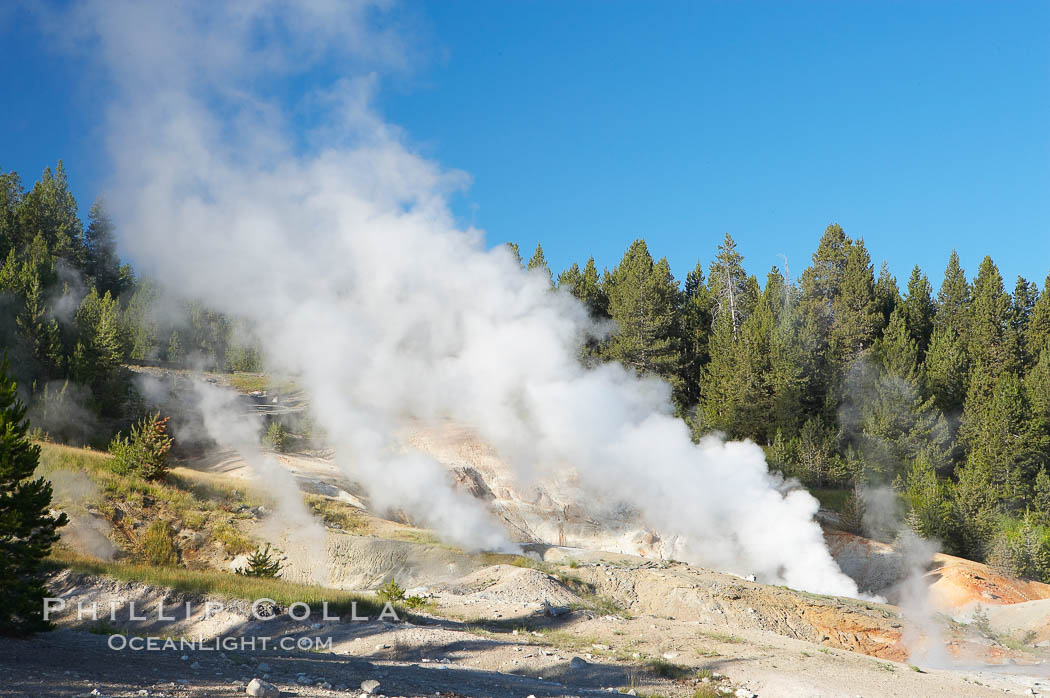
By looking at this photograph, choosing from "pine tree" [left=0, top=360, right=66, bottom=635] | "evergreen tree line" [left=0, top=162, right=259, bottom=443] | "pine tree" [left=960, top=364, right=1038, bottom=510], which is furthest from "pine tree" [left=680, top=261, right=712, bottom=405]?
"pine tree" [left=0, top=360, right=66, bottom=635]

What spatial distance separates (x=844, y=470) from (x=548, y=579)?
28.4 metres

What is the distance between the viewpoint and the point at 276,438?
1428 inches

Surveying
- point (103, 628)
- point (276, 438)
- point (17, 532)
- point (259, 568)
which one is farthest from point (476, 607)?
point (276, 438)

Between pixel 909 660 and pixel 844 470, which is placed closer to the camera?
pixel 909 660

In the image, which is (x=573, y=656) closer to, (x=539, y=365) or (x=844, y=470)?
(x=539, y=365)

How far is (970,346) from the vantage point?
177 ft

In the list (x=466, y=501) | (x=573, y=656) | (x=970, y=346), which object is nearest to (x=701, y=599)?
(x=573, y=656)

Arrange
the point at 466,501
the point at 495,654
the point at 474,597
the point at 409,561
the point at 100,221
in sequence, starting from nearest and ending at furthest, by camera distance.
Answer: the point at 495,654
the point at 474,597
the point at 409,561
the point at 466,501
the point at 100,221

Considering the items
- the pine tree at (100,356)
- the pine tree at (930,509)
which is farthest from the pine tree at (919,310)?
the pine tree at (100,356)

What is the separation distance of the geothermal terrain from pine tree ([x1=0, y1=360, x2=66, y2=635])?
1.88 feet

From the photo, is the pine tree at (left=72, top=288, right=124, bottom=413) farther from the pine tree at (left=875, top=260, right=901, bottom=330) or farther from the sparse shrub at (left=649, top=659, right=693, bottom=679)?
the pine tree at (left=875, top=260, right=901, bottom=330)

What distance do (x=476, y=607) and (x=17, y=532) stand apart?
10.5 metres

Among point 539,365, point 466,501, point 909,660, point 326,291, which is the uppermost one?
point 326,291

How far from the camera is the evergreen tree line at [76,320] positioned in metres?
36.5
